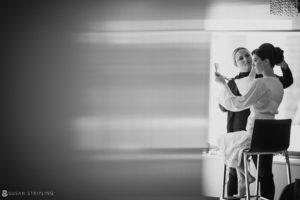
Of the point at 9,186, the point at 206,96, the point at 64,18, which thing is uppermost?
the point at 64,18

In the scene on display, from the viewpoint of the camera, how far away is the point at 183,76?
4.56m

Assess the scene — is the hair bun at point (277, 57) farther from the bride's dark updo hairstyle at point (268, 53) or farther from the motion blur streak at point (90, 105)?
the motion blur streak at point (90, 105)

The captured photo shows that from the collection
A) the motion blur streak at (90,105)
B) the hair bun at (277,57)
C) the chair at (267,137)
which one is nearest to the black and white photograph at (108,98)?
the motion blur streak at (90,105)

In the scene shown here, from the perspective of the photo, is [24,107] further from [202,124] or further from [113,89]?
[202,124]

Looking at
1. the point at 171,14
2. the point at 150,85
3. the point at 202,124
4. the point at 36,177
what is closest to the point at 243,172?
the point at 202,124

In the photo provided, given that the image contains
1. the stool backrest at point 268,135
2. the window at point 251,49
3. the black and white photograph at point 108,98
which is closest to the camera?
the stool backrest at point 268,135

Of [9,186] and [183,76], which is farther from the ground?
[183,76]

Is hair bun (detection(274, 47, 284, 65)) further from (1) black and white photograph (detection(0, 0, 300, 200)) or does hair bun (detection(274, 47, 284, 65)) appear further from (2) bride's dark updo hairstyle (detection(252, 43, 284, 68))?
(1) black and white photograph (detection(0, 0, 300, 200))

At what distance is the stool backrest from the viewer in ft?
9.96

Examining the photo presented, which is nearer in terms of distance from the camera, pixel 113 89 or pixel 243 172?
pixel 243 172

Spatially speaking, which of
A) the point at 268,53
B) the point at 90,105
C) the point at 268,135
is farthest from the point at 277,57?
the point at 90,105

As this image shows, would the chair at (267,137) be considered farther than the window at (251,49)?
No

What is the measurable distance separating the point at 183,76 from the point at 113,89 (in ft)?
2.49

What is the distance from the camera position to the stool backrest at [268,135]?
304cm
